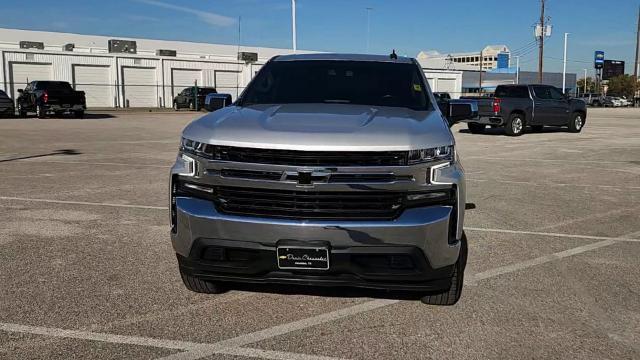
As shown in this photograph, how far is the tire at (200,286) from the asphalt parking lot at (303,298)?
6 centimetres

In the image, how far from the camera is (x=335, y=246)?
3486 millimetres

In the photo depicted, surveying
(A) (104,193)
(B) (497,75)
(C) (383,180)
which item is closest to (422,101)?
(C) (383,180)

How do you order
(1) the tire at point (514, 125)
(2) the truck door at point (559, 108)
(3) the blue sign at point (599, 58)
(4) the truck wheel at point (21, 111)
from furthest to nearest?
(3) the blue sign at point (599, 58), (4) the truck wheel at point (21, 111), (2) the truck door at point (559, 108), (1) the tire at point (514, 125)

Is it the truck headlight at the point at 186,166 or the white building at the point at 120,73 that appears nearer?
the truck headlight at the point at 186,166

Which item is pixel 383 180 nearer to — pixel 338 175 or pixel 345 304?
pixel 338 175

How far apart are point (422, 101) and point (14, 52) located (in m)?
44.2

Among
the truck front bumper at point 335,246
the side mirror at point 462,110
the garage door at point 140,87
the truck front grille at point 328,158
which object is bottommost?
the truck front bumper at point 335,246

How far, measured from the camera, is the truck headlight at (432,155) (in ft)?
11.7

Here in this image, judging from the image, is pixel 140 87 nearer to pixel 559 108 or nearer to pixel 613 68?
pixel 559 108

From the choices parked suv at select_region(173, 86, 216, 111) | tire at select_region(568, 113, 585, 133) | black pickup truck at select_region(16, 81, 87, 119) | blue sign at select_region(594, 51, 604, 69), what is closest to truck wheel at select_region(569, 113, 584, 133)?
tire at select_region(568, 113, 585, 133)

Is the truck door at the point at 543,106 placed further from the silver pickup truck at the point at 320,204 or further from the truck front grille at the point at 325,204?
the truck front grille at the point at 325,204

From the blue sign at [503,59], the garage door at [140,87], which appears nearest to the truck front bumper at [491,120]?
the garage door at [140,87]

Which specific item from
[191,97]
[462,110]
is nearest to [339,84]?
[462,110]

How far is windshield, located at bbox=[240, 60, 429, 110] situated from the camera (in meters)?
4.94
